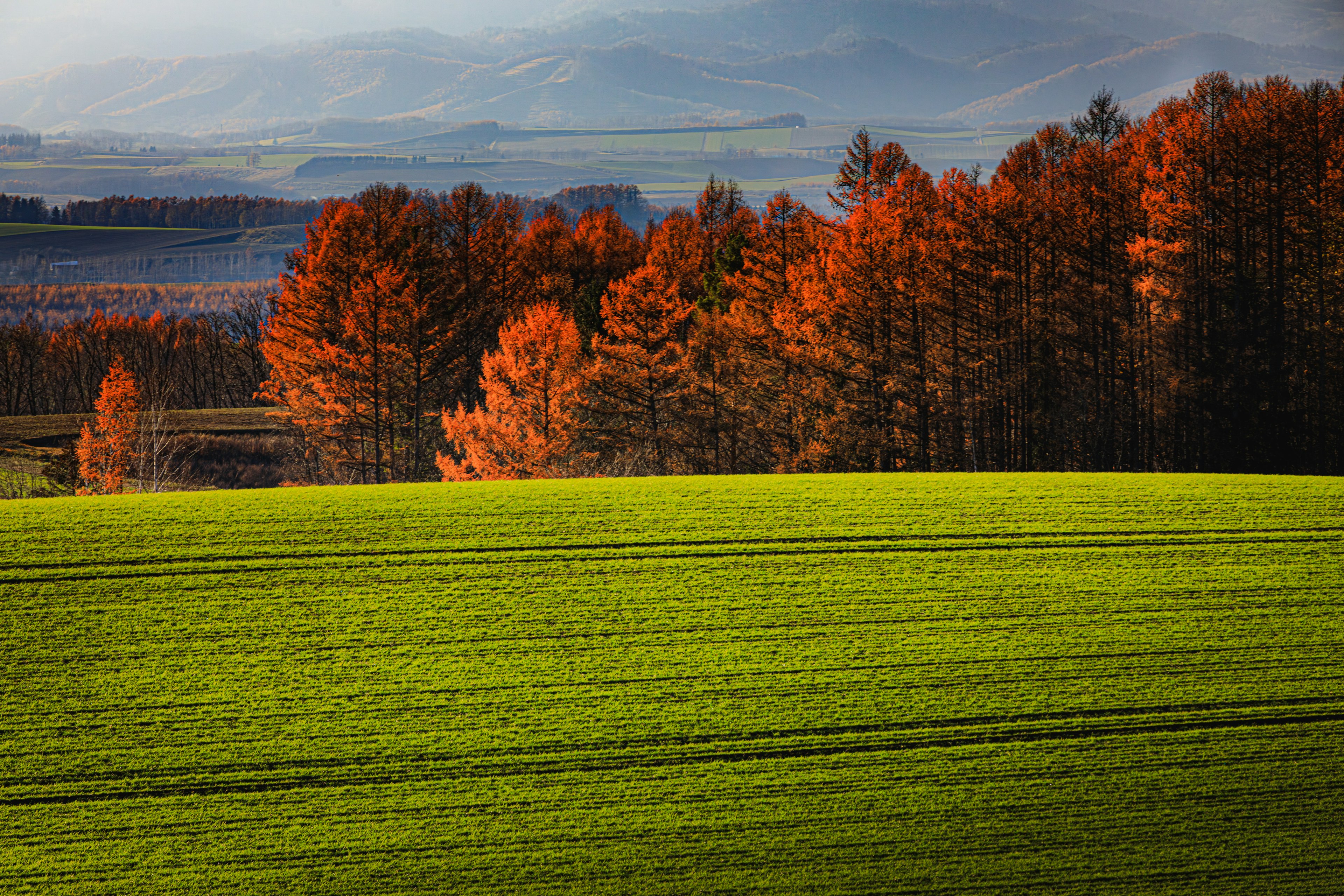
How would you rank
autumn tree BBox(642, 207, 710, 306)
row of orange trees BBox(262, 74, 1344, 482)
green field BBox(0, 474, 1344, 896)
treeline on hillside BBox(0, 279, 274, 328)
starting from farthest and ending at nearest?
A: treeline on hillside BBox(0, 279, 274, 328), autumn tree BBox(642, 207, 710, 306), row of orange trees BBox(262, 74, 1344, 482), green field BBox(0, 474, 1344, 896)

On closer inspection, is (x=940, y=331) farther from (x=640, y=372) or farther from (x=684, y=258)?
(x=684, y=258)

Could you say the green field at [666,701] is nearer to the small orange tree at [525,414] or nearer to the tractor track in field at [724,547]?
the tractor track in field at [724,547]

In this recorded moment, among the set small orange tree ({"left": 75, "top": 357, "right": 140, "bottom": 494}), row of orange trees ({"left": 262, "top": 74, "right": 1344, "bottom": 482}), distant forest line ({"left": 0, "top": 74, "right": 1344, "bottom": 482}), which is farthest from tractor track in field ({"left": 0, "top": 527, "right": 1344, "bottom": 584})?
small orange tree ({"left": 75, "top": 357, "right": 140, "bottom": 494})

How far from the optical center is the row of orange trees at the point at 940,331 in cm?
3684

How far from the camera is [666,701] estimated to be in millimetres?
13391

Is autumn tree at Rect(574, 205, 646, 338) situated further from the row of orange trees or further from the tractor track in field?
the tractor track in field

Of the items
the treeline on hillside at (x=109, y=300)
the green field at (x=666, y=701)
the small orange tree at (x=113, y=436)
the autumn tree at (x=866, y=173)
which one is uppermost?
the treeline on hillside at (x=109, y=300)

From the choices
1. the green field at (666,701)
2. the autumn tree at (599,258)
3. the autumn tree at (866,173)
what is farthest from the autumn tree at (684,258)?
the green field at (666,701)

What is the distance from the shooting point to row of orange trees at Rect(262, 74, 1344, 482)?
1451 inches

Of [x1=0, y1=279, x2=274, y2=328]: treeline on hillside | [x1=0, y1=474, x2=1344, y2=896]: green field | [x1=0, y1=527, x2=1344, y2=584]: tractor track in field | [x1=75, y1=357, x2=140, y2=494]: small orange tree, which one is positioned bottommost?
[x1=0, y1=474, x2=1344, y2=896]: green field

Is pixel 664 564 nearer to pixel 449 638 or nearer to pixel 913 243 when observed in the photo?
pixel 449 638

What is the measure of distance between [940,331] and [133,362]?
7874 centimetres

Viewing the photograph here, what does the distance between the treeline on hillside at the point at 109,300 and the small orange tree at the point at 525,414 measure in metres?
133

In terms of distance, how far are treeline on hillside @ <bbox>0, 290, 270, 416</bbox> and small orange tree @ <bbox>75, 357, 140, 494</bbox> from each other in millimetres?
38753
